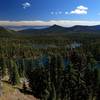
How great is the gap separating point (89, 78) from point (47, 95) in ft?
59.1

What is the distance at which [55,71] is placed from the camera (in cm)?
9750

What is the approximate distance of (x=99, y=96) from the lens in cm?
8444

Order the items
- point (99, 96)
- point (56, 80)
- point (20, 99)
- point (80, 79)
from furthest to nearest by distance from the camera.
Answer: point (56, 80), point (99, 96), point (80, 79), point (20, 99)

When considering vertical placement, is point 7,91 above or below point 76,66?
below

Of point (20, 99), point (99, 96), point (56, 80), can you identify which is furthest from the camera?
point (56, 80)

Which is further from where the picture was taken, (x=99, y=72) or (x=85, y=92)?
(x=99, y=72)

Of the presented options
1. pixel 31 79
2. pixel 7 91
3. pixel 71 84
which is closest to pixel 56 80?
pixel 31 79

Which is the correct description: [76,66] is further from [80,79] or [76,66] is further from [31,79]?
[31,79]

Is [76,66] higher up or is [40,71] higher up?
[76,66]

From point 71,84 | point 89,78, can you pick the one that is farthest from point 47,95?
point 89,78

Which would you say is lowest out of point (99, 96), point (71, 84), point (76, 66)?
point (99, 96)

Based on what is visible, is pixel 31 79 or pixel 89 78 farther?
pixel 31 79

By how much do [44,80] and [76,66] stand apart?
48.6 feet

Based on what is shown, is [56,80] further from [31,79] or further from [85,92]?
[85,92]
